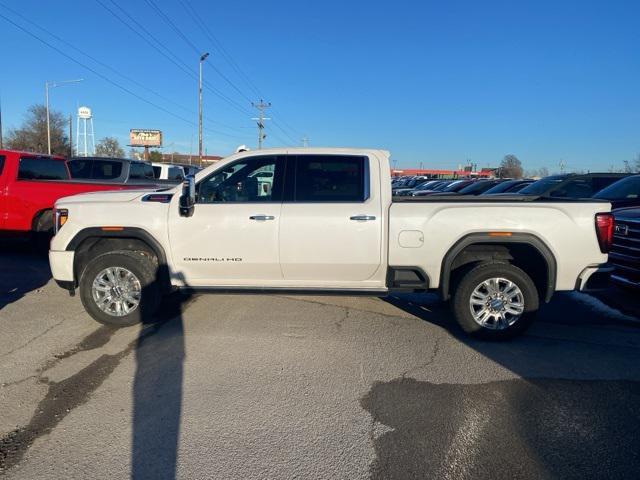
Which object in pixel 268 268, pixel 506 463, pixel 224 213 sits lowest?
pixel 506 463

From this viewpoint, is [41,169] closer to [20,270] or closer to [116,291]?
[20,270]

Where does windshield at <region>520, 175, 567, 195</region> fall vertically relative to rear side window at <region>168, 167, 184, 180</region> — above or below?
below

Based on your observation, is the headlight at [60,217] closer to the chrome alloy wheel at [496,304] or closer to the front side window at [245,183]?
the front side window at [245,183]

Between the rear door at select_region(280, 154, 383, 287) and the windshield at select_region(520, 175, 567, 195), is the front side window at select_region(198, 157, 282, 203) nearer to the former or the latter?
the rear door at select_region(280, 154, 383, 287)

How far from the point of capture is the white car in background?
16.2 meters

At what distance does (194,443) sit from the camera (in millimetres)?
3041

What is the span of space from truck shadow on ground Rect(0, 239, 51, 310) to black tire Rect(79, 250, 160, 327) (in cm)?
167

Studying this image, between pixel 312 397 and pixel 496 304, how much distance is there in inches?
92.5

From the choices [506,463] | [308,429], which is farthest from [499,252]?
[308,429]

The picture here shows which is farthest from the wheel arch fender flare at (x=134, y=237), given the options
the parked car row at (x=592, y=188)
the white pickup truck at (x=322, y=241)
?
the parked car row at (x=592, y=188)

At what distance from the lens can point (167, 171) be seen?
53.8 feet

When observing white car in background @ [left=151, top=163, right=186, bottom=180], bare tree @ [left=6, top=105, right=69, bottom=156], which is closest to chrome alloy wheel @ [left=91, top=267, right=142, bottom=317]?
white car in background @ [left=151, top=163, right=186, bottom=180]

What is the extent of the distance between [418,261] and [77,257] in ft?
12.6

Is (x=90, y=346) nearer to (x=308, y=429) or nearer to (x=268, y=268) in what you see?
(x=268, y=268)
